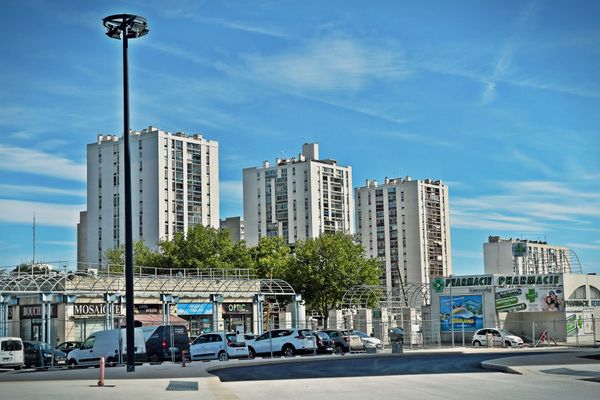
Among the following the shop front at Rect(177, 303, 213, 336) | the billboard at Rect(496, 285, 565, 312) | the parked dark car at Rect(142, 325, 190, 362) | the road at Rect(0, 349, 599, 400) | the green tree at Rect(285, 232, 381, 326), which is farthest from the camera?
the green tree at Rect(285, 232, 381, 326)

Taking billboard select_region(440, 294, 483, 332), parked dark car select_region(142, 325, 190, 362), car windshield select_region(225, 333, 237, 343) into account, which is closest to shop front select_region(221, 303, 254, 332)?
billboard select_region(440, 294, 483, 332)

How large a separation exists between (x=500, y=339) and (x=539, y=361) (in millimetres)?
23461

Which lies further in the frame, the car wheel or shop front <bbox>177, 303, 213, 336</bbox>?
shop front <bbox>177, 303, 213, 336</bbox>

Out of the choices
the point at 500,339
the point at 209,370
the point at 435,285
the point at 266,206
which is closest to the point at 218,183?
the point at 266,206

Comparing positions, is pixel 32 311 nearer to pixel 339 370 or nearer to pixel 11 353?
pixel 11 353

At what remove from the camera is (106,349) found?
4106cm

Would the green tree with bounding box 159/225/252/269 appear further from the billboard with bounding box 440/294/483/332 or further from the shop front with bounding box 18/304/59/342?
the shop front with bounding box 18/304/59/342

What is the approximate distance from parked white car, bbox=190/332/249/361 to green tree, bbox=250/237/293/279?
5082 cm

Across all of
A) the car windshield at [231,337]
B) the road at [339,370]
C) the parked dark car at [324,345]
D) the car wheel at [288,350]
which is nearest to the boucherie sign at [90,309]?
the car windshield at [231,337]

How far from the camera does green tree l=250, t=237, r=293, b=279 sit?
321 ft

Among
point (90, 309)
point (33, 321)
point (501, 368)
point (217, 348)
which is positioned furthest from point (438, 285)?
point (501, 368)

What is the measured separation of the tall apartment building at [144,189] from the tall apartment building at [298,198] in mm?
21380

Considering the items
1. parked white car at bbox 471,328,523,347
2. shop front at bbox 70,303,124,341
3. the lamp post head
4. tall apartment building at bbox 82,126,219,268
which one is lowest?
parked white car at bbox 471,328,523,347

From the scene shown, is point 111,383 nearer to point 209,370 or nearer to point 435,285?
point 209,370
